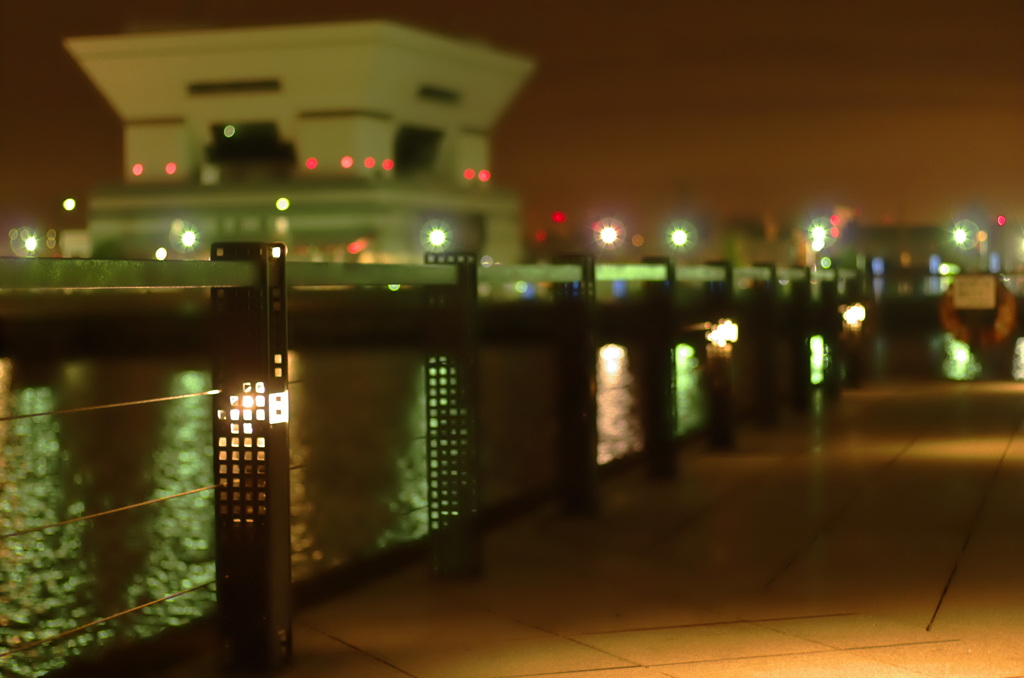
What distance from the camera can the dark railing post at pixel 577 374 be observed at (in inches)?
371

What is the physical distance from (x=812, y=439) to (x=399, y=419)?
44.5 ft

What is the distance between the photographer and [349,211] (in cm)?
11219

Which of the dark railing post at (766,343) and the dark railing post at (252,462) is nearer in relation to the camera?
the dark railing post at (252,462)

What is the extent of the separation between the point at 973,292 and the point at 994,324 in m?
0.59

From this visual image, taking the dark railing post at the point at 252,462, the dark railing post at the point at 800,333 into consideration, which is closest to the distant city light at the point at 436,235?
the dark railing post at the point at 800,333

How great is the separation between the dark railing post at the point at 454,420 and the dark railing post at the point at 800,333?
10.0 meters

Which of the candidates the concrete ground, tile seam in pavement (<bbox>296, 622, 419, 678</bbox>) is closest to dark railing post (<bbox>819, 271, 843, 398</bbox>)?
the concrete ground

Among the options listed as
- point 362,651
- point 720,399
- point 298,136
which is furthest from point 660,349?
point 298,136

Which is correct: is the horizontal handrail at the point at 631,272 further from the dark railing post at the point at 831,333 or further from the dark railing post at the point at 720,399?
A: the dark railing post at the point at 831,333

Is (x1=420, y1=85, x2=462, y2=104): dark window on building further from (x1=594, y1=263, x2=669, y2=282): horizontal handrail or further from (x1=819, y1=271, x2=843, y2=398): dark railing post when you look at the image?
(x1=594, y1=263, x2=669, y2=282): horizontal handrail

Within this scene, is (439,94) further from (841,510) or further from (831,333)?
(841,510)

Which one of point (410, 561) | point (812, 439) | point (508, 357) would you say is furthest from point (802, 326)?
point (508, 357)

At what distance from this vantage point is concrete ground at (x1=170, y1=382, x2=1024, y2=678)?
5.59 m

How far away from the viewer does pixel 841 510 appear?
9.26m
